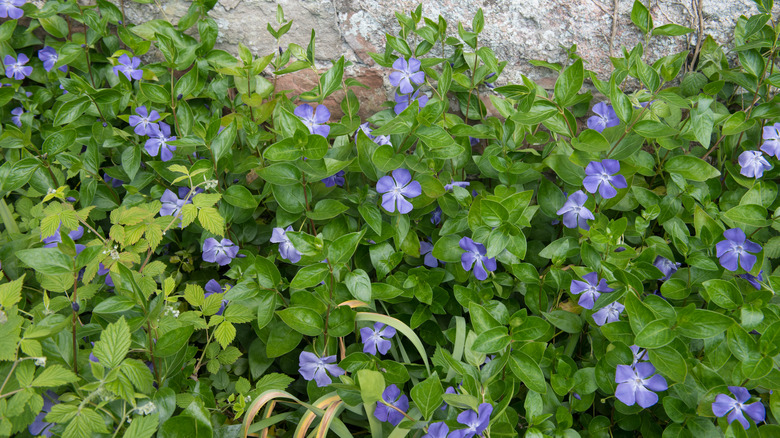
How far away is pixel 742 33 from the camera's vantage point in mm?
1684

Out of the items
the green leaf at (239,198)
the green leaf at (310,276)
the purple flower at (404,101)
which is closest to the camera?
the green leaf at (310,276)

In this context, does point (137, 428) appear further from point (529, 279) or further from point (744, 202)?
point (744, 202)

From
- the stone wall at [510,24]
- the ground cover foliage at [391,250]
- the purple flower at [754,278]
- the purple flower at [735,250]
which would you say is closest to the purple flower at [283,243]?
the ground cover foliage at [391,250]

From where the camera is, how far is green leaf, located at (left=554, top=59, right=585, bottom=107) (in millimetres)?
1319

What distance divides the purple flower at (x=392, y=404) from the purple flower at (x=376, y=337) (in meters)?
0.12

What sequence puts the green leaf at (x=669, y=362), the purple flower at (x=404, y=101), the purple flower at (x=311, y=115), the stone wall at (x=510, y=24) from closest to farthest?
the green leaf at (x=669, y=362) < the purple flower at (x=311, y=115) < the purple flower at (x=404, y=101) < the stone wall at (x=510, y=24)

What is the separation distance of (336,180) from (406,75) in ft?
1.32

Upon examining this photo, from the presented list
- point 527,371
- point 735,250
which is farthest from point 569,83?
point 527,371

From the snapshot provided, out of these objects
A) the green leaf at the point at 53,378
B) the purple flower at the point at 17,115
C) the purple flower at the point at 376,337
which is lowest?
the purple flower at the point at 376,337

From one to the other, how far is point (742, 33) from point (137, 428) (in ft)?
6.50

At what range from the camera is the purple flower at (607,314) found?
1.32m

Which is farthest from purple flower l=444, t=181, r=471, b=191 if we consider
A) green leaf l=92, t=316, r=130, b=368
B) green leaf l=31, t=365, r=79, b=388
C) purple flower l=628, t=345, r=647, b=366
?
green leaf l=31, t=365, r=79, b=388

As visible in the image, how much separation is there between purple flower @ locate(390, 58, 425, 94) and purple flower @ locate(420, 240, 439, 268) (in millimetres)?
490

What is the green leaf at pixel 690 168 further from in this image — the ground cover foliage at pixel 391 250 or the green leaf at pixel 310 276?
the green leaf at pixel 310 276
